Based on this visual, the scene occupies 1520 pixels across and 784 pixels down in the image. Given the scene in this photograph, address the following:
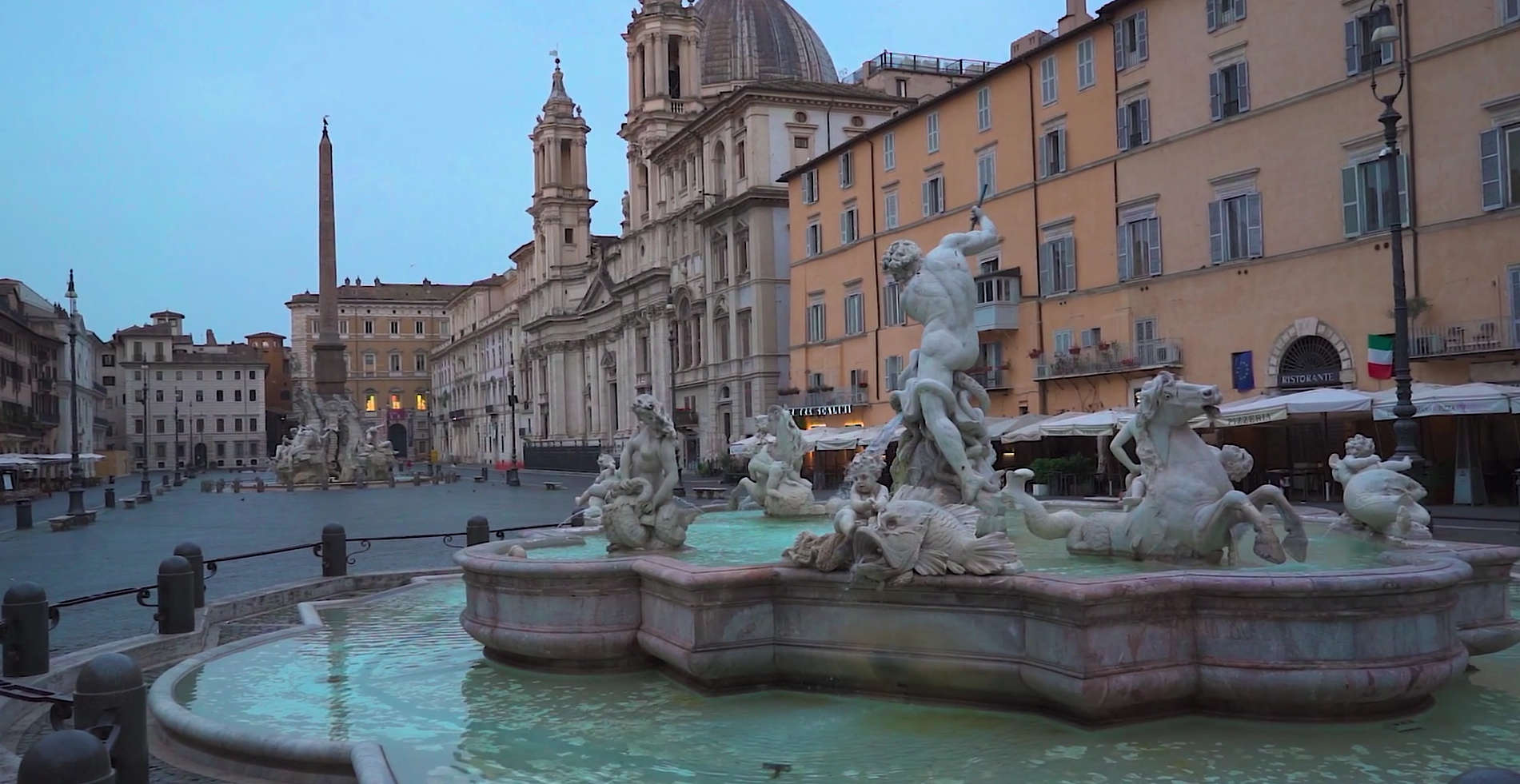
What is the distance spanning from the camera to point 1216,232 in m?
28.5

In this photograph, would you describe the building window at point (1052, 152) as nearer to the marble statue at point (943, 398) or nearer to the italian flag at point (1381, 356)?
the italian flag at point (1381, 356)

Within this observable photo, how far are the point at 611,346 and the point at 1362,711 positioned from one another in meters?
69.1

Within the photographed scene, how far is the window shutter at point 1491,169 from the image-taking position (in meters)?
22.4

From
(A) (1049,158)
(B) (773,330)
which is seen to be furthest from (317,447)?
(A) (1049,158)

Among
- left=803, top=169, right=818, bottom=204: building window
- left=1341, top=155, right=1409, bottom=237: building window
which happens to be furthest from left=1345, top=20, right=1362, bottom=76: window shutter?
left=803, top=169, right=818, bottom=204: building window

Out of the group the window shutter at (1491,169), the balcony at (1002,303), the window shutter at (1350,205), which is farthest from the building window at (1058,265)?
the window shutter at (1491,169)

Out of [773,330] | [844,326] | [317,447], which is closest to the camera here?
[844,326]

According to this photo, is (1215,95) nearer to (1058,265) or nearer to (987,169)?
(1058,265)

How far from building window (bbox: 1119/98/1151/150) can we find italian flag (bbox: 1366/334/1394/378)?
30.9 ft

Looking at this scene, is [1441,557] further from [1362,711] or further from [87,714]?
[87,714]

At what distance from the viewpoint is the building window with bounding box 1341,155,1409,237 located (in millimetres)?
24188

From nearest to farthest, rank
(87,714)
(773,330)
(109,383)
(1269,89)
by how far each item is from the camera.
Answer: (87,714), (1269,89), (773,330), (109,383)

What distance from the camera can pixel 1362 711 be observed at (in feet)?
19.3

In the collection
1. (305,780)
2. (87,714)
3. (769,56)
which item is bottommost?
(305,780)
